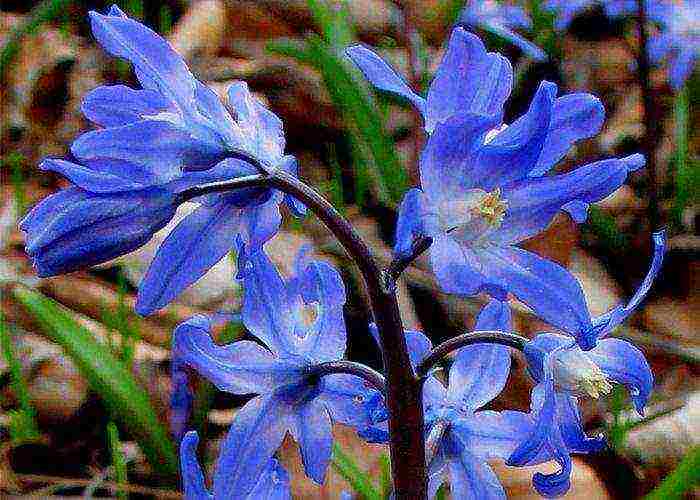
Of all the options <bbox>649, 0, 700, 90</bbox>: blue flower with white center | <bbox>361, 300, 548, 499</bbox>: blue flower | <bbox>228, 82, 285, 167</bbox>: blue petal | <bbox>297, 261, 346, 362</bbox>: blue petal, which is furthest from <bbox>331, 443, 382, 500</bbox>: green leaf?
<bbox>649, 0, 700, 90</bbox>: blue flower with white center

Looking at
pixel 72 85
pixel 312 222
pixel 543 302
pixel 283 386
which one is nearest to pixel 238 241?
pixel 283 386

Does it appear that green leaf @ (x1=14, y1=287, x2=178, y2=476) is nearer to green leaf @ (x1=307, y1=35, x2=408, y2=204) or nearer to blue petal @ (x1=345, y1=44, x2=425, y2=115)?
green leaf @ (x1=307, y1=35, x2=408, y2=204)

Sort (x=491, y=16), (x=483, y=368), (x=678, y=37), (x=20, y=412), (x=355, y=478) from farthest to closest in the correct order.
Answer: (x=678, y=37) < (x=491, y=16) < (x=20, y=412) < (x=355, y=478) < (x=483, y=368)

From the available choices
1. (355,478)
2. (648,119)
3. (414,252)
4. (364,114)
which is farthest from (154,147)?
(648,119)

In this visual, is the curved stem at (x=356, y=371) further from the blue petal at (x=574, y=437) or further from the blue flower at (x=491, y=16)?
the blue flower at (x=491, y=16)

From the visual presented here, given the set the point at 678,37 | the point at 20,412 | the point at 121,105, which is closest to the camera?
the point at 121,105

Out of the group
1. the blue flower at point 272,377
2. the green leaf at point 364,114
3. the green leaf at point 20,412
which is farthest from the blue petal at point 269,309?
the green leaf at point 364,114

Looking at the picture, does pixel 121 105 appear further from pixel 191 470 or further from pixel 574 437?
pixel 574 437
